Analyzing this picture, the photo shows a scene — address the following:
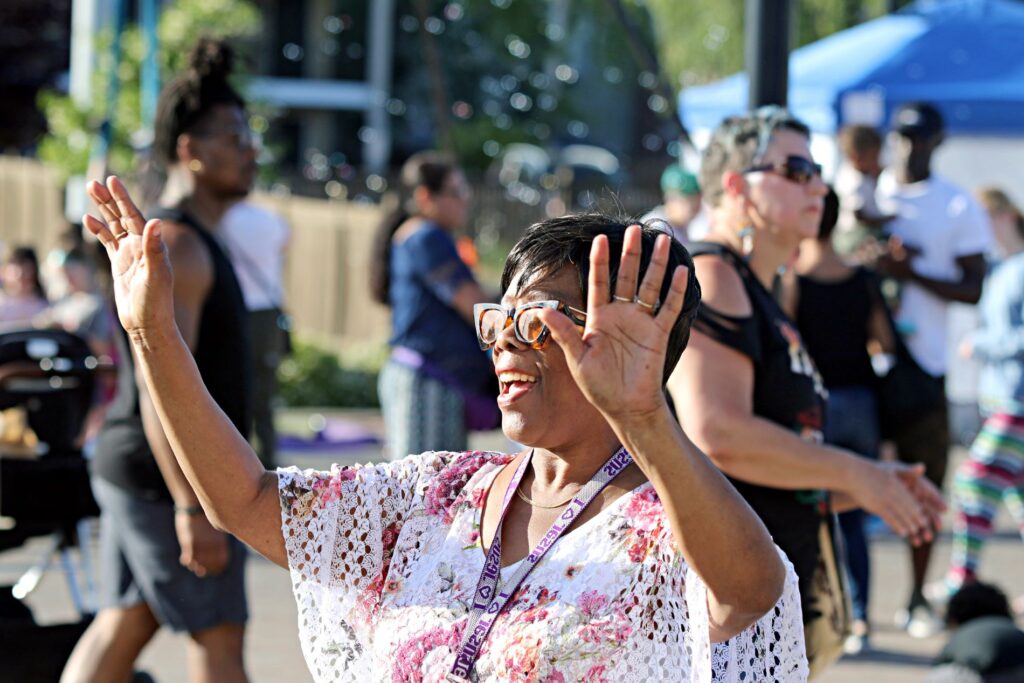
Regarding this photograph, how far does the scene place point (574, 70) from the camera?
3288 centimetres

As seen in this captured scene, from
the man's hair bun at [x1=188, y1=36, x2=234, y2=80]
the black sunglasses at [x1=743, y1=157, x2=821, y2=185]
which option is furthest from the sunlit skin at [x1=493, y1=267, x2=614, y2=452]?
the man's hair bun at [x1=188, y1=36, x2=234, y2=80]

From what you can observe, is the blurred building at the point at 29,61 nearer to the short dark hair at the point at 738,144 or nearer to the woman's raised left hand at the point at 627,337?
the short dark hair at the point at 738,144

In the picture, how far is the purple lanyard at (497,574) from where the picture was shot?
2395mm

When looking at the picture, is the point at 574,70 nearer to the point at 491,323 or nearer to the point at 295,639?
the point at 295,639

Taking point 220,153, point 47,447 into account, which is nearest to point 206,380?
point 220,153

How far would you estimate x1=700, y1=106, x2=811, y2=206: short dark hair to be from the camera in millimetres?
3911

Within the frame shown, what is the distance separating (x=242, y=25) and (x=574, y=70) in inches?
675

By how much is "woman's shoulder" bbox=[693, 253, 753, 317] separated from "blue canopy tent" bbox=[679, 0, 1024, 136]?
650 cm

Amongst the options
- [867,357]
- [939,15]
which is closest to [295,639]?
[867,357]

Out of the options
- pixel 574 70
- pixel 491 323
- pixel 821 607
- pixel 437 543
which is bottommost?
pixel 821 607

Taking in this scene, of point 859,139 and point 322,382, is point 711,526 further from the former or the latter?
point 322,382

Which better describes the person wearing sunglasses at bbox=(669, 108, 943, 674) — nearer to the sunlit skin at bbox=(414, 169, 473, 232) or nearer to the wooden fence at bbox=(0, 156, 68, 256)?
the sunlit skin at bbox=(414, 169, 473, 232)

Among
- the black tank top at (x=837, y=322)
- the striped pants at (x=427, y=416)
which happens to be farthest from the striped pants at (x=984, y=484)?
the striped pants at (x=427, y=416)

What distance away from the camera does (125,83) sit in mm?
16203
